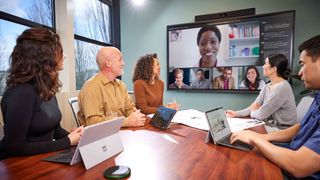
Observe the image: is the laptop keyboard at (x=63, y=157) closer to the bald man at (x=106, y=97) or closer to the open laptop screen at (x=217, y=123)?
the bald man at (x=106, y=97)

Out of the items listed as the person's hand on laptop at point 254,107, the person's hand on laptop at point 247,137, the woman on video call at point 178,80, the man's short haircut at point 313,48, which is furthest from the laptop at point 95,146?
the woman on video call at point 178,80

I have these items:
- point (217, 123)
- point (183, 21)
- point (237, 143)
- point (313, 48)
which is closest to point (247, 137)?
point (237, 143)

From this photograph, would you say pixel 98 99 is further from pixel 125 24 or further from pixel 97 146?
pixel 125 24

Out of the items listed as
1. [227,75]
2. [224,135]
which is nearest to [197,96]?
[227,75]

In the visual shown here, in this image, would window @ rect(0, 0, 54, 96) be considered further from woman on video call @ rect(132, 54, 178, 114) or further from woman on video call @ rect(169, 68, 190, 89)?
woman on video call @ rect(169, 68, 190, 89)

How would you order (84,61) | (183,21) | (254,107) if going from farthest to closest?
(183,21)
(84,61)
(254,107)

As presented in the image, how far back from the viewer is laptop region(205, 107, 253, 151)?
1074mm

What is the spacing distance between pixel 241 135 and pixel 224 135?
0.12 m

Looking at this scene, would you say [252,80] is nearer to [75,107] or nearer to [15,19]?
[75,107]

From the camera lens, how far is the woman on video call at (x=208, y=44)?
3.29 m

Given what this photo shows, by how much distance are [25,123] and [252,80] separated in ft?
9.47

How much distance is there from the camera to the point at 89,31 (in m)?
3.57

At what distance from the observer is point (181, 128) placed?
4.73 ft

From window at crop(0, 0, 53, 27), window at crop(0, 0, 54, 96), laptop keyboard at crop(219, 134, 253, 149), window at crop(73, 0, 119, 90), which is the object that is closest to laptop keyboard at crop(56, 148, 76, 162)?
laptop keyboard at crop(219, 134, 253, 149)
